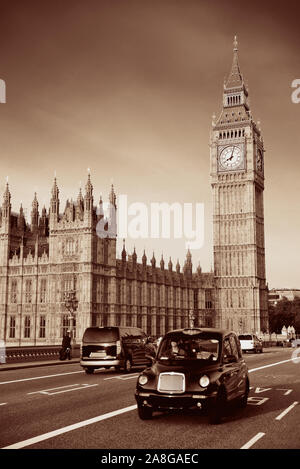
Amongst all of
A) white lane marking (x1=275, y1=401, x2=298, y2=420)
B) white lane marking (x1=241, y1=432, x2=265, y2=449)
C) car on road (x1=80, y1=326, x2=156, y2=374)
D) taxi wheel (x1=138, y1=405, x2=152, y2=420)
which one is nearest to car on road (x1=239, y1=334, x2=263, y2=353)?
car on road (x1=80, y1=326, x2=156, y2=374)

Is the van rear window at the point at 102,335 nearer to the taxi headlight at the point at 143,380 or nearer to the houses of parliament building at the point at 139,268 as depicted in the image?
the taxi headlight at the point at 143,380

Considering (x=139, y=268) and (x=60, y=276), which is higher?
(x=139, y=268)

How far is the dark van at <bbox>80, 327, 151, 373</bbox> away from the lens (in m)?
23.4

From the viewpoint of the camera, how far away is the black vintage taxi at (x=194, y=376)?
35.2 feet

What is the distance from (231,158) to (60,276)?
46169 millimetres

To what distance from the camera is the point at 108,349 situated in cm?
2356

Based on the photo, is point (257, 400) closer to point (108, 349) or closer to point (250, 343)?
point (108, 349)

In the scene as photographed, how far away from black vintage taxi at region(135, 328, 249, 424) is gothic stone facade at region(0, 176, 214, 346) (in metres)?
49.1

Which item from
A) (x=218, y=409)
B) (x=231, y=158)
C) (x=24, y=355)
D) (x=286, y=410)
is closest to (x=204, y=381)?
(x=218, y=409)

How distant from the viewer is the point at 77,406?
13.4m

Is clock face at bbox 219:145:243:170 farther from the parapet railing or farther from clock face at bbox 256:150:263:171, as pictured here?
Answer: the parapet railing
